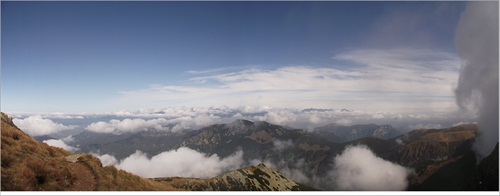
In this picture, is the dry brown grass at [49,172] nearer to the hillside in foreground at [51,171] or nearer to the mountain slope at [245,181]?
the hillside in foreground at [51,171]

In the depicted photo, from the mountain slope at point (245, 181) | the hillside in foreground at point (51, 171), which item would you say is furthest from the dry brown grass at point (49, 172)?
the mountain slope at point (245, 181)

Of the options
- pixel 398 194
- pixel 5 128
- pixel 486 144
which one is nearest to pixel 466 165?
pixel 486 144

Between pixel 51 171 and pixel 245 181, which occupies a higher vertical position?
pixel 51 171

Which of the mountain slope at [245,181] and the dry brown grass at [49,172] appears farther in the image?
the mountain slope at [245,181]

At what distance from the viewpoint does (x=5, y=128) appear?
765 inches

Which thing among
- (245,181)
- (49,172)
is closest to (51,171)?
(49,172)

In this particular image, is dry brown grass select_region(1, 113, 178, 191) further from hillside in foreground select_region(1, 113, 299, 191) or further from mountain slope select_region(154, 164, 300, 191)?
mountain slope select_region(154, 164, 300, 191)

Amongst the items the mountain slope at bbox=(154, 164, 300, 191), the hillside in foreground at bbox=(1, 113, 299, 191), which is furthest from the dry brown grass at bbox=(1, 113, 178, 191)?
the mountain slope at bbox=(154, 164, 300, 191)

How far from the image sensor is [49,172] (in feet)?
51.3

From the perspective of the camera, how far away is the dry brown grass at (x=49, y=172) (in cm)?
1437

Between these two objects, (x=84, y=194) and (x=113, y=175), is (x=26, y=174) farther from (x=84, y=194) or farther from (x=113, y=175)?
(x=113, y=175)

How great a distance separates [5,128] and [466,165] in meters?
242

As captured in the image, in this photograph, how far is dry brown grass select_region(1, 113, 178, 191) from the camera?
14.4 m

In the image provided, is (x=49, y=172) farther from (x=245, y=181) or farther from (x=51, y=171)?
(x=245, y=181)
